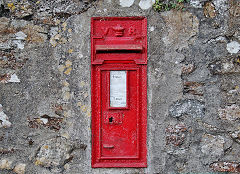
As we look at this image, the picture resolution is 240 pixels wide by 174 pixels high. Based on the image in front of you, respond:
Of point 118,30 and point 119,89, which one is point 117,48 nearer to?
point 118,30

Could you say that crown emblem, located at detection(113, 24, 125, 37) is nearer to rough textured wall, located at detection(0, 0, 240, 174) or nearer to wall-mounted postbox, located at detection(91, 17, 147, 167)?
wall-mounted postbox, located at detection(91, 17, 147, 167)

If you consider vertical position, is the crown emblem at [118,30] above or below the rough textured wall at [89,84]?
above

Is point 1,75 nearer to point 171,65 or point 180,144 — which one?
point 171,65

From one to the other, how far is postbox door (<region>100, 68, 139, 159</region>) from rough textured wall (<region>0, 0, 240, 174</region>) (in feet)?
0.43

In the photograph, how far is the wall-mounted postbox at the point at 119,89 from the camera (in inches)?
89.0

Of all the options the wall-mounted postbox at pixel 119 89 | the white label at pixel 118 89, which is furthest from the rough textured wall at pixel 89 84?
the white label at pixel 118 89

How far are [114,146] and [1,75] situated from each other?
1.16m

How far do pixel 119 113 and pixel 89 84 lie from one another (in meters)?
0.36

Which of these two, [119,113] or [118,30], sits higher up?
[118,30]

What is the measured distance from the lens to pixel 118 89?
2.29 meters

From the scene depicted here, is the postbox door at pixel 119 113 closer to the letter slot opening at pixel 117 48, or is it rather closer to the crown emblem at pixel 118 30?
the letter slot opening at pixel 117 48

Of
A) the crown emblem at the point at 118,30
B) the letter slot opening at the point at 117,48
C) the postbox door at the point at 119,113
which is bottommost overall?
the postbox door at the point at 119,113

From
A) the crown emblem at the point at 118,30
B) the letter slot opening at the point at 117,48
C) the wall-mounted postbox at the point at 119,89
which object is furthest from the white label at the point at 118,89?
the crown emblem at the point at 118,30

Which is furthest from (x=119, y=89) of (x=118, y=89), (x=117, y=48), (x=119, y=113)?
(x=117, y=48)
